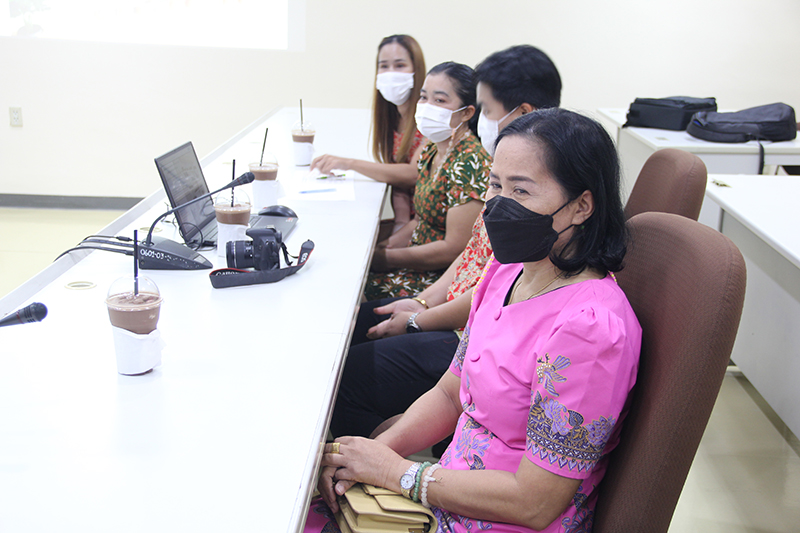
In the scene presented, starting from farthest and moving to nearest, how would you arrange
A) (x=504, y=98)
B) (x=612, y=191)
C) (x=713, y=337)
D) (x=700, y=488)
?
(x=700, y=488) → (x=504, y=98) → (x=612, y=191) → (x=713, y=337)

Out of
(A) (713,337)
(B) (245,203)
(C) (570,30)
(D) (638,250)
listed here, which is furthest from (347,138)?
(A) (713,337)

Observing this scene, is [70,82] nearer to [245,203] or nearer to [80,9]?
[80,9]

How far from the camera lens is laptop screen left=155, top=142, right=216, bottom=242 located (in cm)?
169

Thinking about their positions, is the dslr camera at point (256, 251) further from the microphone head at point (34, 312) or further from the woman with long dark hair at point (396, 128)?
the woman with long dark hair at point (396, 128)

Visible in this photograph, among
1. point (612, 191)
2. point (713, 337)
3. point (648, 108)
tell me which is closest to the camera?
point (713, 337)

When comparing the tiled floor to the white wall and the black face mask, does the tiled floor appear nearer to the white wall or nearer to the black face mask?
the black face mask

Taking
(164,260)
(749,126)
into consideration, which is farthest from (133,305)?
(749,126)

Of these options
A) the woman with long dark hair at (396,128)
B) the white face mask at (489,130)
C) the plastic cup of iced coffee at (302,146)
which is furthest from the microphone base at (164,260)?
the plastic cup of iced coffee at (302,146)

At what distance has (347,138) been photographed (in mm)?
3131

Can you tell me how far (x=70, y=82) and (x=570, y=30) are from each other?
3323 millimetres

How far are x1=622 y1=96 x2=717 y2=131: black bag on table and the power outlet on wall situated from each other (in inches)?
154

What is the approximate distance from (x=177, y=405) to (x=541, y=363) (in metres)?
0.55

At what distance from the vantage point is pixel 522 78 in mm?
1619

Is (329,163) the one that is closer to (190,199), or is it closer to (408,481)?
(190,199)
